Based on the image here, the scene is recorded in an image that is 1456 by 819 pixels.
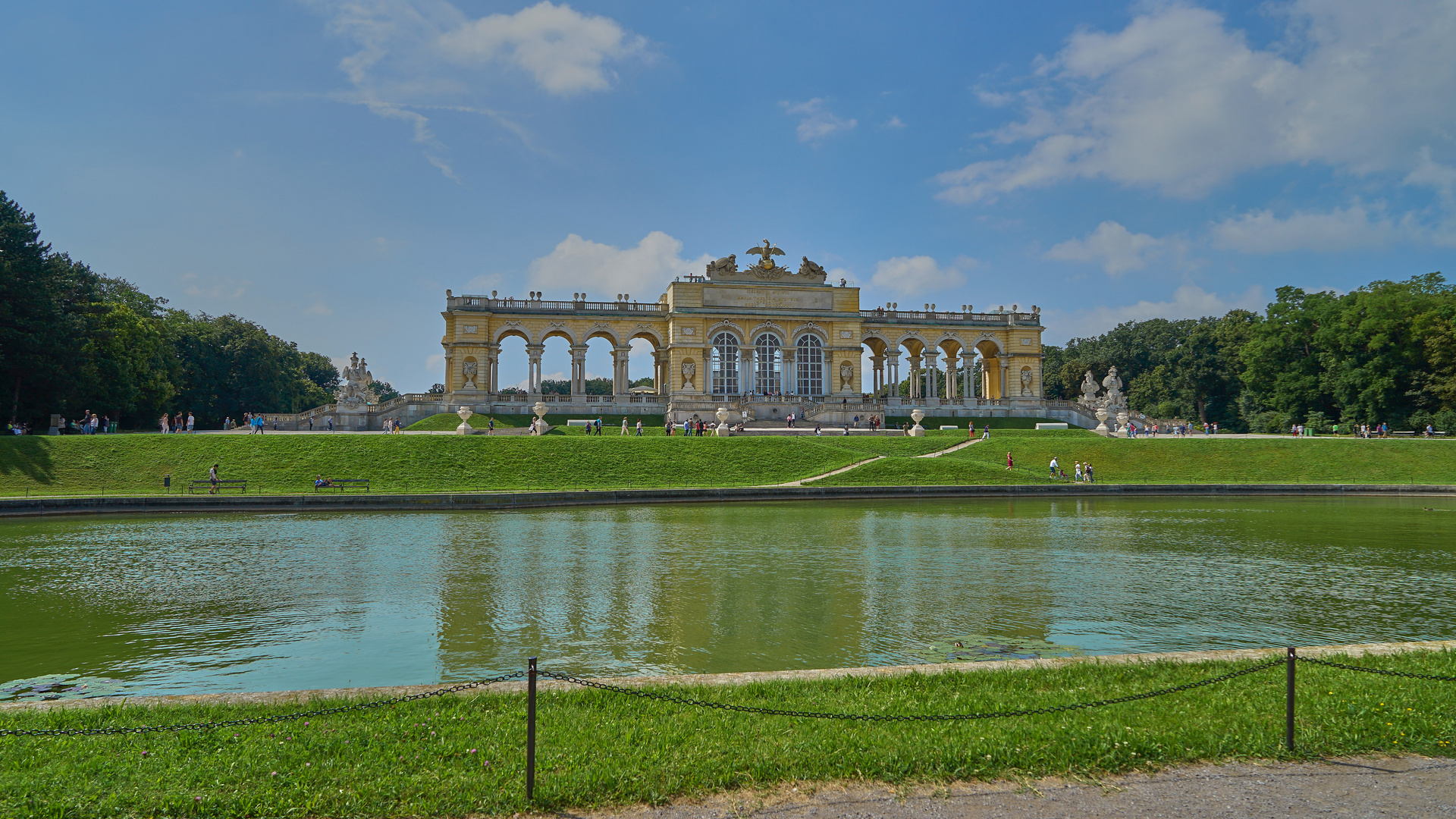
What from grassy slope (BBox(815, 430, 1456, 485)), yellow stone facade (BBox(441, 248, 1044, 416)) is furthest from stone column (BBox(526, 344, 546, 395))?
grassy slope (BBox(815, 430, 1456, 485))

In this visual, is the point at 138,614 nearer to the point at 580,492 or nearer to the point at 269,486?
the point at 580,492

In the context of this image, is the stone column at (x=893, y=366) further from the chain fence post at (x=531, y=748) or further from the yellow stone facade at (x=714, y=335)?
the chain fence post at (x=531, y=748)

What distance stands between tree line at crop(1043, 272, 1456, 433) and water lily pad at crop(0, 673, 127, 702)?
219 ft

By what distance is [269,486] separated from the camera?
29797mm

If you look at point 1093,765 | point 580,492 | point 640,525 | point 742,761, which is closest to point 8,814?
point 742,761

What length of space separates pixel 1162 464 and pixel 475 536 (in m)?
31.5

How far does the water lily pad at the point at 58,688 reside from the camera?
809 centimetres

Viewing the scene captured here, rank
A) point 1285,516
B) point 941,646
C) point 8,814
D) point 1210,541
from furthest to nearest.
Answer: point 1285,516 < point 1210,541 < point 941,646 < point 8,814

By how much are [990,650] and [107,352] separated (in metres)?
53.9

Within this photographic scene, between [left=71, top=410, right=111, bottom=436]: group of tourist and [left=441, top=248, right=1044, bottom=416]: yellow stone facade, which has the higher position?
Result: [left=441, top=248, right=1044, bottom=416]: yellow stone facade

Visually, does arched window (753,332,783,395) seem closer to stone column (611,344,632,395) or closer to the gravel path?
stone column (611,344,632,395)

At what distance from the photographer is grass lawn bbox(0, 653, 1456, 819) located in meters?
5.42

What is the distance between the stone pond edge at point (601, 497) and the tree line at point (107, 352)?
21002 millimetres

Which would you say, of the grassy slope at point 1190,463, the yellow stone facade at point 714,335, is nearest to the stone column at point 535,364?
the yellow stone facade at point 714,335
